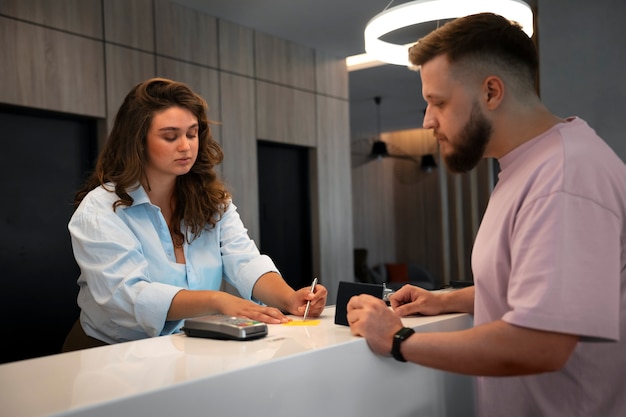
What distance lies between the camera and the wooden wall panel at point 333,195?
707 cm

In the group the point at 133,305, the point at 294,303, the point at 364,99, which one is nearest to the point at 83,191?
the point at 133,305

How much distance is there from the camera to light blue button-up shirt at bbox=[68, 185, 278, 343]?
70.1 inches

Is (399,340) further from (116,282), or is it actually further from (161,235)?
(161,235)

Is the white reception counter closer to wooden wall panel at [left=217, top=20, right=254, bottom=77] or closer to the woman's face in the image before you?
the woman's face

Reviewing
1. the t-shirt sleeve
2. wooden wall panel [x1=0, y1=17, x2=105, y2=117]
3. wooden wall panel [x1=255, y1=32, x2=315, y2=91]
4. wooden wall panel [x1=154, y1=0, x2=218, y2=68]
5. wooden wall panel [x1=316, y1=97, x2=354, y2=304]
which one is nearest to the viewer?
the t-shirt sleeve

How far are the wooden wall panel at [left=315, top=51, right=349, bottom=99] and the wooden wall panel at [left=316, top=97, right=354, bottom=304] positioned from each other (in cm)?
10

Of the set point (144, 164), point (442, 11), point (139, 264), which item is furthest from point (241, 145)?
point (139, 264)

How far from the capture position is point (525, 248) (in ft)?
3.66

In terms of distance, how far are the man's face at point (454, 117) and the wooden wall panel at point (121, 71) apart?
391 cm

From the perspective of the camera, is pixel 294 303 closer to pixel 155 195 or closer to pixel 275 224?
pixel 155 195

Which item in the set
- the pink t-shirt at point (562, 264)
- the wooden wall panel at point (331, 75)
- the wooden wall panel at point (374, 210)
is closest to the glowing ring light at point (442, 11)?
the pink t-shirt at point (562, 264)

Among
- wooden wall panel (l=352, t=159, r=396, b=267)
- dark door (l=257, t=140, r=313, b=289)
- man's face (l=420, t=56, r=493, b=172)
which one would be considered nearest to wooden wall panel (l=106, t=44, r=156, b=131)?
dark door (l=257, t=140, r=313, b=289)

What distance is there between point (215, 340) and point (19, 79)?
11.8 feet

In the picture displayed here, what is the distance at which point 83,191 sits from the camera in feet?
7.14
